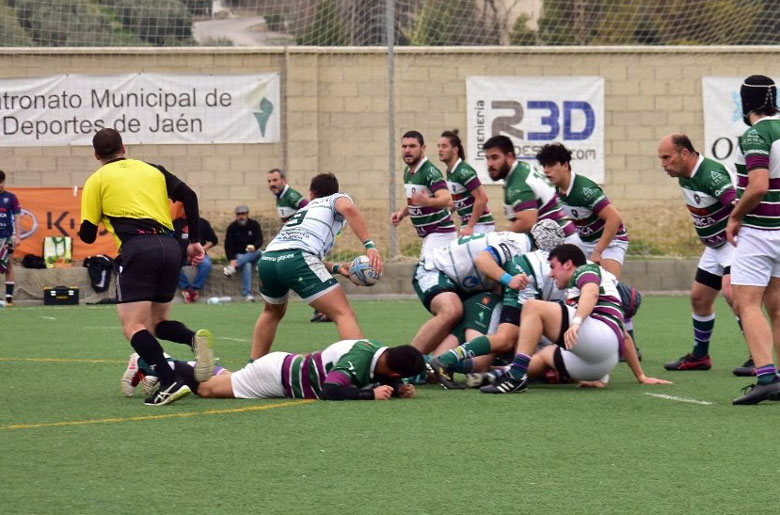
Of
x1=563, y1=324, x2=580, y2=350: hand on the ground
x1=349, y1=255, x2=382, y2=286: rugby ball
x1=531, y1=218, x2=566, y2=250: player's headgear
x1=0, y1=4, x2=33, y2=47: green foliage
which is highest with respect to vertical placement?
x1=0, y1=4, x2=33, y2=47: green foliage

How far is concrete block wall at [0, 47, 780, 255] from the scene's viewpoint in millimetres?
21500

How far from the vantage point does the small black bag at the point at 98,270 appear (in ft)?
63.8

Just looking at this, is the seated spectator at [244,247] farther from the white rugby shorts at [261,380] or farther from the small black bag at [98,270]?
the white rugby shorts at [261,380]

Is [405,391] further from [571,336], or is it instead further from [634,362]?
[634,362]

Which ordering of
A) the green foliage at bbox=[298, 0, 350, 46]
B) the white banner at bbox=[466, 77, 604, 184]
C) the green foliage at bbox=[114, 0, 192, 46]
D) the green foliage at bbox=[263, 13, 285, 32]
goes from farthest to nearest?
the green foliage at bbox=[263, 13, 285, 32] → the green foliage at bbox=[114, 0, 192, 46] → the green foliage at bbox=[298, 0, 350, 46] → the white banner at bbox=[466, 77, 604, 184]

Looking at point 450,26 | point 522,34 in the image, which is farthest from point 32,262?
point 522,34

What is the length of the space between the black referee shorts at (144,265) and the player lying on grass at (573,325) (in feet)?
7.23

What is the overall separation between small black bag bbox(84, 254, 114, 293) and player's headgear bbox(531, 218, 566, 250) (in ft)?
36.7

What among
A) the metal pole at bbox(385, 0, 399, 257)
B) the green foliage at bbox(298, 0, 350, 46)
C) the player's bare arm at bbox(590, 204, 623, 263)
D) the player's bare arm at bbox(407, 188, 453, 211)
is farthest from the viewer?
the green foliage at bbox(298, 0, 350, 46)

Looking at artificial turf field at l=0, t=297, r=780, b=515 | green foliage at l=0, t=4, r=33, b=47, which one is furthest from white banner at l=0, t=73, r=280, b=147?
artificial turf field at l=0, t=297, r=780, b=515

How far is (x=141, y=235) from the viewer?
802 centimetres

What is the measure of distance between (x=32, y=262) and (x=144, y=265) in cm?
1265

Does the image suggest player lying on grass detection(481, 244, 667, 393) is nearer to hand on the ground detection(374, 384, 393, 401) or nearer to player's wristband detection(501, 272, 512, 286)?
player's wristband detection(501, 272, 512, 286)

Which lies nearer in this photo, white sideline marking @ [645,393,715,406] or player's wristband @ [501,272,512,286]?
white sideline marking @ [645,393,715,406]
